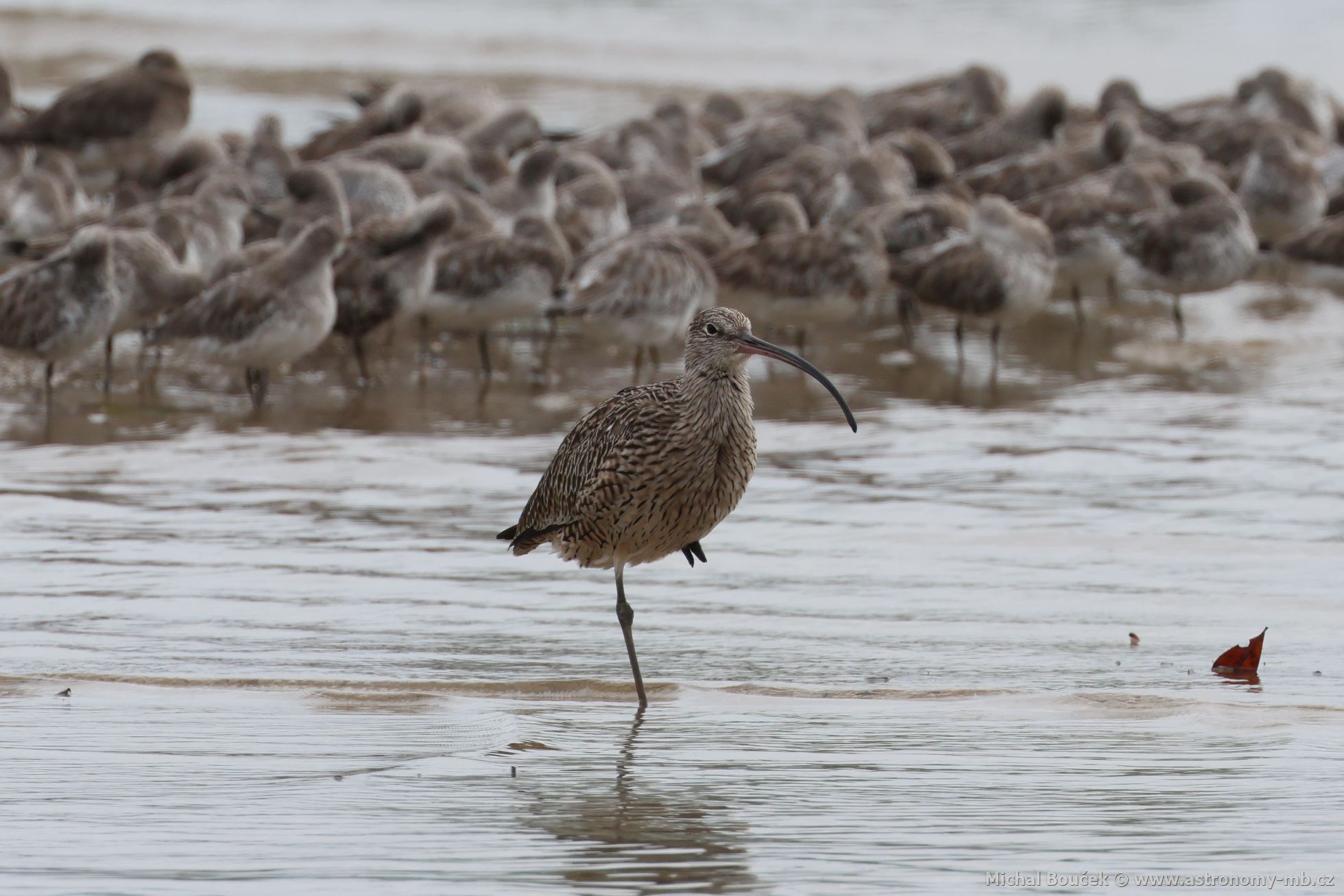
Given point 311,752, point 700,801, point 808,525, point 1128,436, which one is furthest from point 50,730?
point 1128,436

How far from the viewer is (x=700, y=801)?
4.75m

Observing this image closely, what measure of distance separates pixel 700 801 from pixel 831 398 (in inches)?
266

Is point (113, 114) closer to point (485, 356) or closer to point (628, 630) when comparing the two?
point (485, 356)

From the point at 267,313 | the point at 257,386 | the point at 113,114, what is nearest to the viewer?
the point at 267,313

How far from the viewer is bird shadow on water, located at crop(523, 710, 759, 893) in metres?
4.19

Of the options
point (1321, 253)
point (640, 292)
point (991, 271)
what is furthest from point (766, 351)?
point (1321, 253)

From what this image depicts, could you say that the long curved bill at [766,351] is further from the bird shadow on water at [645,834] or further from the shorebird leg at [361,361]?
the shorebird leg at [361,361]

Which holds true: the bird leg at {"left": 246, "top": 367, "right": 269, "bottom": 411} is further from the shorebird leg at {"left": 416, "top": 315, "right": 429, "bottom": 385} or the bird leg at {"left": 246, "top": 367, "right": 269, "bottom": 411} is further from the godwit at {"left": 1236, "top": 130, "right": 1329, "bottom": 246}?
the godwit at {"left": 1236, "top": 130, "right": 1329, "bottom": 246}

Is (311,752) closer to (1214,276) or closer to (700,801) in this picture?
(700,801)


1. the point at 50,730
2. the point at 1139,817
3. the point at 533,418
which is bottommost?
the point at 533,418

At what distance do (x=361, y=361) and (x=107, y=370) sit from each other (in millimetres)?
1446

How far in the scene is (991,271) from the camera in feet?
41.0

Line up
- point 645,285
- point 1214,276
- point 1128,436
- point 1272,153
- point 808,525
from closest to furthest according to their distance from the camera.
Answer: point 808,525
point 1128,436
point 645,285
point 1214,276
point 1272,153

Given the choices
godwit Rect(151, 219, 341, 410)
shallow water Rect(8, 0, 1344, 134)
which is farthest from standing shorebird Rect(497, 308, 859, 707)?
shallow water Rect(8, 0, 1344, 134)
